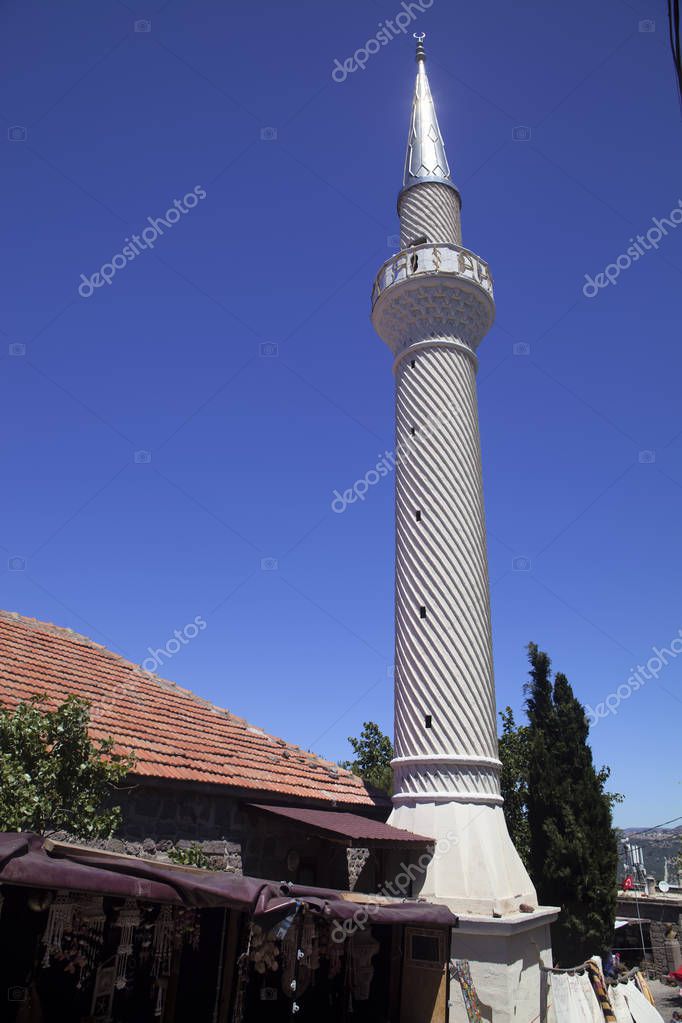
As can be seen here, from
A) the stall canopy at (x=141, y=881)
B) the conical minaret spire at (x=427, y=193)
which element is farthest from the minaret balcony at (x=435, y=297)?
the stall canopy at (x=141, y=881)

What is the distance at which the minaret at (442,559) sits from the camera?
457 inches

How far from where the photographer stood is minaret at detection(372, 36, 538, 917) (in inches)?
457

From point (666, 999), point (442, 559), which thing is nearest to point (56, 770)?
point (442, 559)

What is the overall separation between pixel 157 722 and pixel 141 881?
5172mm

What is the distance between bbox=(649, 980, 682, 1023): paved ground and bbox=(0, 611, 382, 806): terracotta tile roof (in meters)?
13.4

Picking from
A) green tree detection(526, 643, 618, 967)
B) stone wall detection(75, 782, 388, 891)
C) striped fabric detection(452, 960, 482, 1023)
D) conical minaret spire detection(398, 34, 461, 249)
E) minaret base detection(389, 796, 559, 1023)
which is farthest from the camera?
green tree detection(526, 643, 618, 967)

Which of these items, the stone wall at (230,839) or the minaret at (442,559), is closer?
the stone wall at (230,839)

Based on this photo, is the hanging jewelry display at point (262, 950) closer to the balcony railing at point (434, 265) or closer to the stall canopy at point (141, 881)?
the stall canopy at point (141, 881)

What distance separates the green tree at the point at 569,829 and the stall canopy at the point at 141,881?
14.0m

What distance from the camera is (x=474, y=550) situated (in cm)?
1394

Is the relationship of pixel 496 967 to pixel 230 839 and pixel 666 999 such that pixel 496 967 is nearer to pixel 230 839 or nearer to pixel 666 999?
pixel 230 839

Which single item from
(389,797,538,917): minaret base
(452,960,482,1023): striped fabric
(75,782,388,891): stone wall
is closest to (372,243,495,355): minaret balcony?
(389,797,538,917): minaret base

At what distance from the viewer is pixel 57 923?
6133 millimetres

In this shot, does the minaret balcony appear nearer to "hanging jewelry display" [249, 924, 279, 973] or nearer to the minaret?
the minaret
